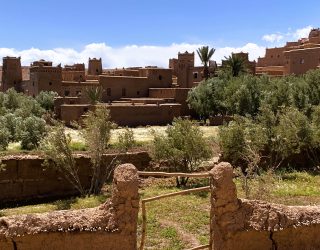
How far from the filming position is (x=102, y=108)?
1992 cm

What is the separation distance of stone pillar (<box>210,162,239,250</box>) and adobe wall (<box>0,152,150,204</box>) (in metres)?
12.5

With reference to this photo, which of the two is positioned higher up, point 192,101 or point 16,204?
point 192,101

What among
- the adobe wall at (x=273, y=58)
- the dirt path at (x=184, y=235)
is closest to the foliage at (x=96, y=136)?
the dirt path at (x=184, y=235)

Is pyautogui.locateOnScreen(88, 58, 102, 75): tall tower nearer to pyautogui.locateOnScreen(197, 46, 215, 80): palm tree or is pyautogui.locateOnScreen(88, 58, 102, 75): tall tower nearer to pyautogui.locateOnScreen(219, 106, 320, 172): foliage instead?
pyautogui.locateOnScreen(197, 46, 215, 80): palm tree

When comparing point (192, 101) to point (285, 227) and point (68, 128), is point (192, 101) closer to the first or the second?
point (68, 128)

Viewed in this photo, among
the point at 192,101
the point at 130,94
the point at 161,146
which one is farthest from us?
the point at 130,94

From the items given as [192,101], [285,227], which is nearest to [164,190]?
[285,227]

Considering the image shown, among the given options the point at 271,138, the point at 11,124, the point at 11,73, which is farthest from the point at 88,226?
the point at 11,73

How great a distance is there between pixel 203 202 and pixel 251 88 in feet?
75.5

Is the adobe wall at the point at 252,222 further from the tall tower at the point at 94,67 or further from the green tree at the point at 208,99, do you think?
the tall tower at the point at 94,67

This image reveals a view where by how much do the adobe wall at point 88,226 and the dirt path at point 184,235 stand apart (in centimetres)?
385

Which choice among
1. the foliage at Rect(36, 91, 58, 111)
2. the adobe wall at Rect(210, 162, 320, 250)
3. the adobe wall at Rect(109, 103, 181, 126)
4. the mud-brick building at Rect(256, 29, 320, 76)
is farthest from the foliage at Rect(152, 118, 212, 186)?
the mud-brick building at Rect(256, 29, 320, 76)

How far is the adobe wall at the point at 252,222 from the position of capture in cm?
800

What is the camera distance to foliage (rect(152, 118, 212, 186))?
19719 millimetres
